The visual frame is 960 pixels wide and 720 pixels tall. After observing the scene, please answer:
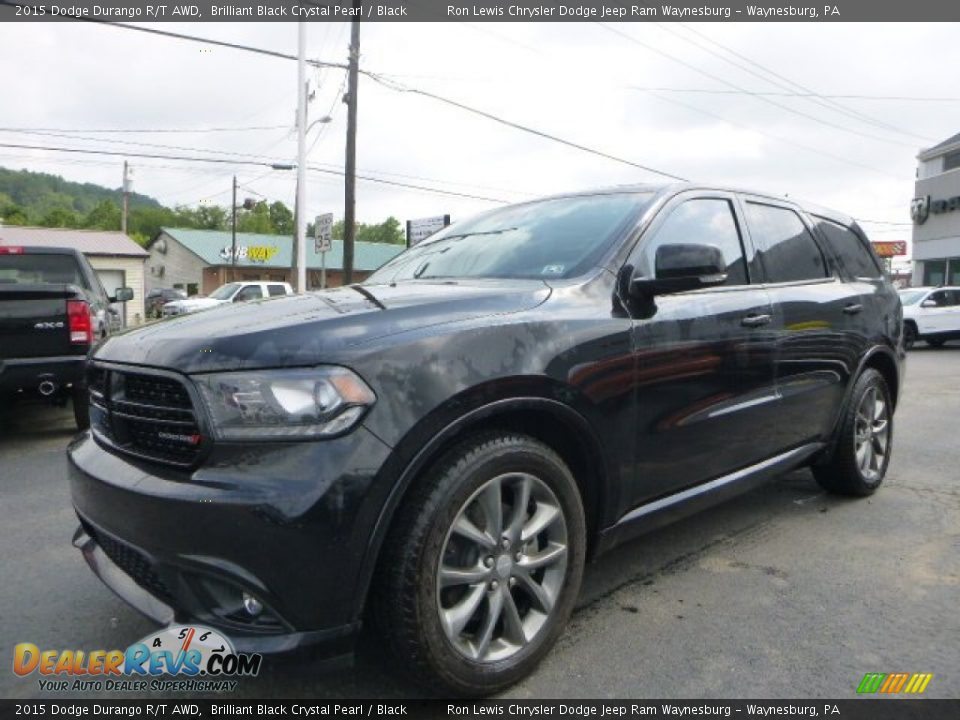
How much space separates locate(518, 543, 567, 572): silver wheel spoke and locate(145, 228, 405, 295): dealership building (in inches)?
1682

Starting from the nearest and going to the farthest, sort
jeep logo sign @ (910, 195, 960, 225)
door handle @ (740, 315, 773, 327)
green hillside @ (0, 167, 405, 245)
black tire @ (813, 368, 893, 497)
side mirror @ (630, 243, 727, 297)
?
1. side mirror @ (630, 243, 727, 297)
2. door handle @ (740, 315, 773, 327)
3. black tire @ (813, 368, 893, 497)
4. jeep logo sign @ (910, 195, 960, 225)
5. green hillside @ (0, 167, 405, 245)

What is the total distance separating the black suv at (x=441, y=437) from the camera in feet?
6.29

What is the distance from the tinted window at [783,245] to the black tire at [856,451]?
0.78m

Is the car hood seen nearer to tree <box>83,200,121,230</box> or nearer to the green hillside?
the green hillside

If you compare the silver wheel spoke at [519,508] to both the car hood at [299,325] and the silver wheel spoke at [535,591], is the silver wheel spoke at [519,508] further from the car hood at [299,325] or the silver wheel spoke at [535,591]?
the car hood at [299,325]

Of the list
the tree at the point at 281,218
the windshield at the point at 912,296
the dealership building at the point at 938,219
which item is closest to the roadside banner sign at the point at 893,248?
the dealership building at the point at 938,219

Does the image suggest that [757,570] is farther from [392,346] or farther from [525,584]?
[392,346]

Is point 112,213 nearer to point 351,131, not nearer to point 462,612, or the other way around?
point 351,131

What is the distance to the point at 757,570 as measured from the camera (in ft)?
11.0

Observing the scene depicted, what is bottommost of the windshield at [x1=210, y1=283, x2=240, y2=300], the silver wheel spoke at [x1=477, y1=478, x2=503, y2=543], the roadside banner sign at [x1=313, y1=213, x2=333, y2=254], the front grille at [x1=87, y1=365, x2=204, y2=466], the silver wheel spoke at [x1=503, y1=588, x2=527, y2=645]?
the silver wheel spoke at [x1=503, y1=588, x2=527, y2=645]

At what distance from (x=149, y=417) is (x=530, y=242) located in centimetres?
177

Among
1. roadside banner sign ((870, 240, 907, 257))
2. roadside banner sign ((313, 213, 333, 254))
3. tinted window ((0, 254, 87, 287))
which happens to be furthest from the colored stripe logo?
roadside banner sign ((870, 240, 907, 257))

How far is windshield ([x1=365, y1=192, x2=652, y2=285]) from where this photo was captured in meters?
2.97

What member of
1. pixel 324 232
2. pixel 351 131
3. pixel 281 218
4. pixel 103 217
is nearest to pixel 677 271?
pixel 324 232
